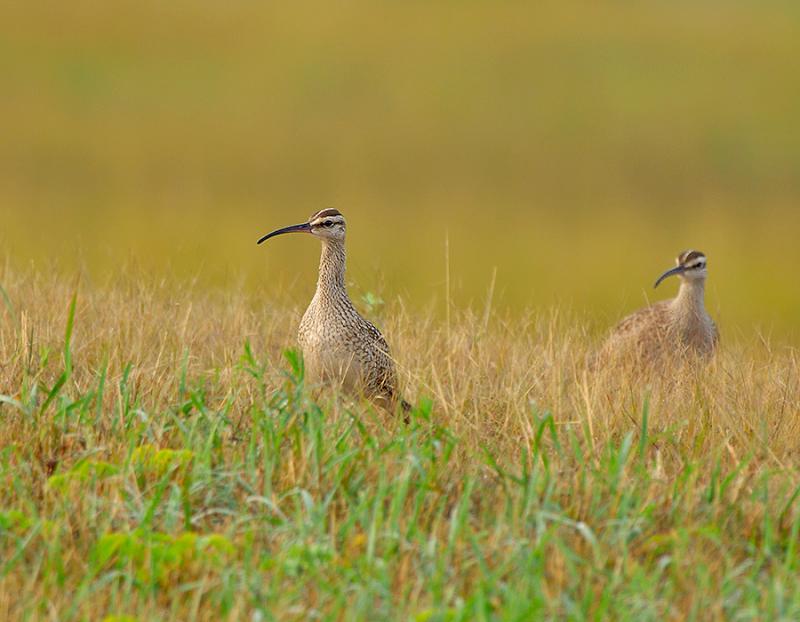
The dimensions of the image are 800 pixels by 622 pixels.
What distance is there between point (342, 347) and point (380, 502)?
103 inches

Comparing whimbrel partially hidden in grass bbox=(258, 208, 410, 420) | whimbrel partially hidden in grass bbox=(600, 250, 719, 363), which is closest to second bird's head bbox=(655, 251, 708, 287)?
whimbrel partially hidden in grass bbox=(600, 250, 719, 363)

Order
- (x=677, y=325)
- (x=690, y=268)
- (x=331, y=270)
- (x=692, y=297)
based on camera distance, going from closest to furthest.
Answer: (x=331, y=270) < (x=677, y=325) < (x=692, y=297) < (x=690, y=268)

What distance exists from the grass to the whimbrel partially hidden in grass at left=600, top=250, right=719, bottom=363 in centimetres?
251

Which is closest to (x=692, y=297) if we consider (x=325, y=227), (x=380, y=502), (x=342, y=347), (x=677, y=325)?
(x=677, y=325)

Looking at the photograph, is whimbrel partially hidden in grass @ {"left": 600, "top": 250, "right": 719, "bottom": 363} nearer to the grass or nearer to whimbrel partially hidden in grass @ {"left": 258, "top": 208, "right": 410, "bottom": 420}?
whimbrel partially hidden in grass @ {"left": 258, "top": 208, "right": 410, "bottom": 420}

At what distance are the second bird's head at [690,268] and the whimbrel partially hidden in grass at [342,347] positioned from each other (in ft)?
10.8

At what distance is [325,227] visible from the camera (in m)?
7.45

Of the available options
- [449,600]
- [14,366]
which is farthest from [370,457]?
[14,366]

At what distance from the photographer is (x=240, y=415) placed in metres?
5.34

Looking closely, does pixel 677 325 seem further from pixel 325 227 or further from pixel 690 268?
pixel 325 227

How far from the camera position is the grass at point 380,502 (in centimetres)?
389

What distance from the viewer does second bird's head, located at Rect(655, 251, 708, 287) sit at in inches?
372

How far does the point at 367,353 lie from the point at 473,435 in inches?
57.9

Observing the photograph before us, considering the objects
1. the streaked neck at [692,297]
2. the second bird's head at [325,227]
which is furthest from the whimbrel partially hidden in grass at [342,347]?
the streaked neck at [692,297]
